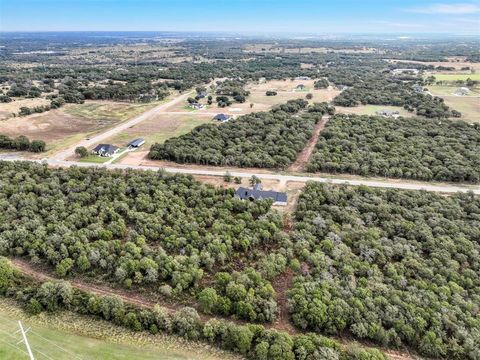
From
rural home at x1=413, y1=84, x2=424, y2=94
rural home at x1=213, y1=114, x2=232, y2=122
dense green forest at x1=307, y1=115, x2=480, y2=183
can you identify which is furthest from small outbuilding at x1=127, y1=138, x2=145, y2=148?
rural home at x1=413, y1=84, x2=424, y2=94

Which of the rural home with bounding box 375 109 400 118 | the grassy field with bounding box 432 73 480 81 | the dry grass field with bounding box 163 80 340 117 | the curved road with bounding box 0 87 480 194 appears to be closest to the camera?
the curved road with bounding box 0 87 480 194

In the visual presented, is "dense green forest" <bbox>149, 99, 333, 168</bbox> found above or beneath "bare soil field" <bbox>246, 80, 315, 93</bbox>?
beneath

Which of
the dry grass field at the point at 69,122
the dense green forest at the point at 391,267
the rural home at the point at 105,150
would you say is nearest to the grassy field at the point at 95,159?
the rural home at the point at 105,150

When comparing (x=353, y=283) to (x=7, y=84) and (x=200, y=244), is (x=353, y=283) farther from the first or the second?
(x=7, y=84)

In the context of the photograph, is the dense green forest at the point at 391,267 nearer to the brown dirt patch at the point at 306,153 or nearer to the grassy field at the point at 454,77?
the brown dirt patch at the point at 306,153

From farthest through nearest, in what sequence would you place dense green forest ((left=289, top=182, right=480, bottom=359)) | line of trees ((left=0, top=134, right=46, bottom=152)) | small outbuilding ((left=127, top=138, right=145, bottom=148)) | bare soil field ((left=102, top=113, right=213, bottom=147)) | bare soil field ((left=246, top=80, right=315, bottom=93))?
bare soil field ((left=246, top=80, right=315, bottom=93))
bare soil field ((left=102, top=113, right=213, bottom=147))
small outbuilding ((left=127, top=138, right=145, bottom=148))
line of trees ((left=0, top=134, right=46, bottom=152))
dense green forest ((left=289, top=182, right=480, bottom=359))

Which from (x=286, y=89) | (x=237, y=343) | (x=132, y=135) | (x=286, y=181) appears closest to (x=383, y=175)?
(x=286, y=181)

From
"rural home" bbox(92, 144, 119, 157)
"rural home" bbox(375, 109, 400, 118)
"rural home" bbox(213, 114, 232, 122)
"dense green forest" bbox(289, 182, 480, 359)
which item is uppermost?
"rural home" bbox(375, 109, 400, 118)

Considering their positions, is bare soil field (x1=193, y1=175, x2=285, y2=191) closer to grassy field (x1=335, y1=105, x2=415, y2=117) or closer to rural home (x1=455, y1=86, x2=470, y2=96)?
grassy field (x1=335, y1=105, x2=415, y2=117)
